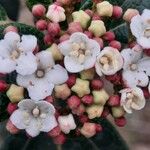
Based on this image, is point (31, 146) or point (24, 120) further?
point (31, 146)

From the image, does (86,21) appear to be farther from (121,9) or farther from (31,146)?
(31,146)

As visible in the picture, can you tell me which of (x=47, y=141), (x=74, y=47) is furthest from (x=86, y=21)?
(x=47, y=141)

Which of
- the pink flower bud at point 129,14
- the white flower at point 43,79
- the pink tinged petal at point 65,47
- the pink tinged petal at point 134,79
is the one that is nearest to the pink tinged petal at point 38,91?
the white flower at point 43,79

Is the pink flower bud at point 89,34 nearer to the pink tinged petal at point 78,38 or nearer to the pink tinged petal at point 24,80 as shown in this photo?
the pink tinged petal at point 78,38

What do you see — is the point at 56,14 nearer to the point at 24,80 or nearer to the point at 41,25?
the point at 41,25

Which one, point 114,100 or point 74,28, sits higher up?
point 74,28

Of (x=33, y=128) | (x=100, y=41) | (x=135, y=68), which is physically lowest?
(x=33, y=128)

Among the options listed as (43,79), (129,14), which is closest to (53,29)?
(43,79)
